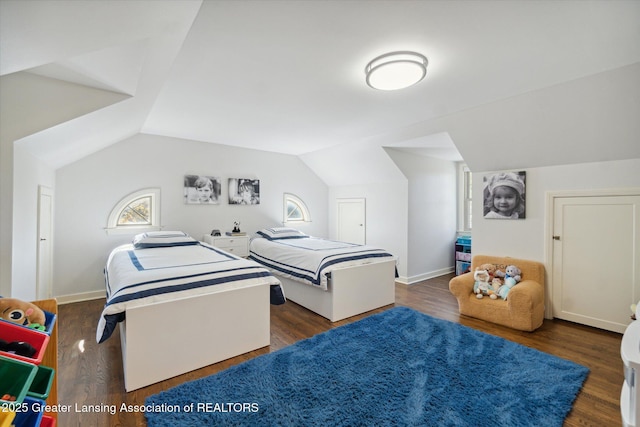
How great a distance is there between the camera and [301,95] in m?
2.87

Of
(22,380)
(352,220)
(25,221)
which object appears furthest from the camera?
(352,220)

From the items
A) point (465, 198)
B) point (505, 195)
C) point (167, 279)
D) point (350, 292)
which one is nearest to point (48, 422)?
point (167, 279)

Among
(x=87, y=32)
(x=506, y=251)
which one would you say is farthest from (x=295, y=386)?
(x=506, y=251)

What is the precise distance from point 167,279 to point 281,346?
117 cm

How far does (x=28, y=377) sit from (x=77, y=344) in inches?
96.4

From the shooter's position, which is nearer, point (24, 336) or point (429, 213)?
point (24, 336)

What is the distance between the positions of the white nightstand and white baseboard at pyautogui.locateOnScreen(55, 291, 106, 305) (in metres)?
1.57

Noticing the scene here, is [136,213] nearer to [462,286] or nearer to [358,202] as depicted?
[358,202]

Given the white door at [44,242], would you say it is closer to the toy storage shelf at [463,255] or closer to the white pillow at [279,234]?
the white pillow at [279,234]

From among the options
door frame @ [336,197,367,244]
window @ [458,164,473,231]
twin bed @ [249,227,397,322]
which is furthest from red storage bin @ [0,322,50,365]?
window @ [458,164,473,231]

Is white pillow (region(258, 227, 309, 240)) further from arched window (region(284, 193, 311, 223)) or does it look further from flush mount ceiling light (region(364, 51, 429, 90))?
flush mount ceiling light (region(364, 51, 429, 90))

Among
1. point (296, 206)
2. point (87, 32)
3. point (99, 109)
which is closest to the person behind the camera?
point (87, 32)

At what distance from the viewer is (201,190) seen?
475 centimetres

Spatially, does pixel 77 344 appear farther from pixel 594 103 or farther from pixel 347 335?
pixel 594 103
